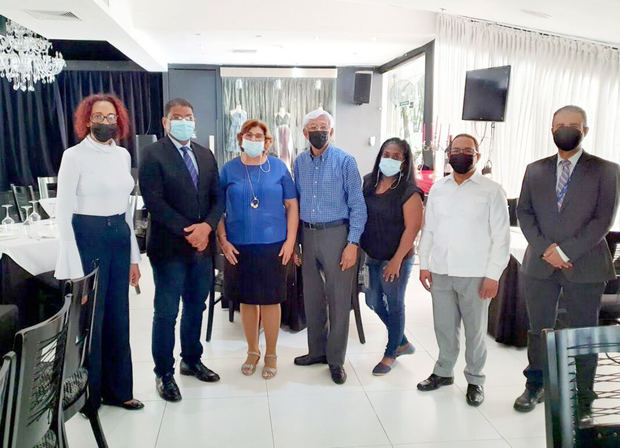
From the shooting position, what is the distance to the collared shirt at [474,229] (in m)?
2.57

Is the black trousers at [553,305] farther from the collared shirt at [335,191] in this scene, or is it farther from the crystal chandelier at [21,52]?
the crystal chandelier at [21,52]

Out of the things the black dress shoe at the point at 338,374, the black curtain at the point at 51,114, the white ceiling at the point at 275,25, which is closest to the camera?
the black dress shoe at the point at 338,374

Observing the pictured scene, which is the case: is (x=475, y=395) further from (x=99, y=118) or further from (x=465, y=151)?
(x=99, y=118)

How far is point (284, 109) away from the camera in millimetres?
8984

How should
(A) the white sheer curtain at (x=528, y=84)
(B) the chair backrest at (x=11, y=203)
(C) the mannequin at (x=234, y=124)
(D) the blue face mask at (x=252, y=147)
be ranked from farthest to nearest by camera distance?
(C) the mannequin at (x=234, y=124)
(B) the chair backrest at (x=11, y=203)
(A) the white sheer curtain at (x=528, y=84)
(D) the blue face mask at (x=252, y=147)

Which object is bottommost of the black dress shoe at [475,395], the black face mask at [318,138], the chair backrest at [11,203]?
the black dress shoe at [475,395]

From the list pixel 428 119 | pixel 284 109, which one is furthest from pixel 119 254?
pixel 284 109

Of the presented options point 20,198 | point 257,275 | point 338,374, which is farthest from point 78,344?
point 20,198

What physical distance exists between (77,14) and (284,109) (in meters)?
4.58

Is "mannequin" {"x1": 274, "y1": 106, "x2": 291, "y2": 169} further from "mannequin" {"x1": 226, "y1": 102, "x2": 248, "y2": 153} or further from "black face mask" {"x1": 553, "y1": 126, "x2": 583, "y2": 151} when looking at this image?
"black face mask" {"x1": 553, "y1": 126, "x2": 583, "y2": 151}

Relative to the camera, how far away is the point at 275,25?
626 cm

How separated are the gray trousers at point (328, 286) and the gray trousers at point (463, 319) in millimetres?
513

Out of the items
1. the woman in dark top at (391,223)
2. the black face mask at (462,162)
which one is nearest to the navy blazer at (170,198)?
the woman in dark top at (391,223)

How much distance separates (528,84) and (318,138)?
2.94 metres
